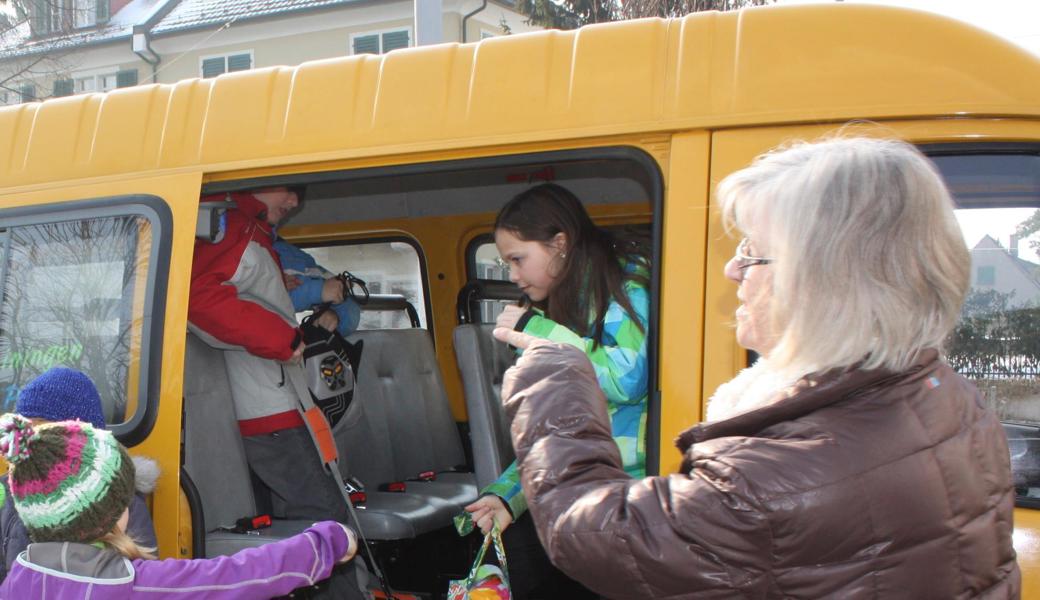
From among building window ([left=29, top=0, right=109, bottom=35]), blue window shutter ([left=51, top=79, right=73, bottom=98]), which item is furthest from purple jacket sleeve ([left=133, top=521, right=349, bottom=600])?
blue window shutter ([left=51, top=79, right=73, bottom=98])

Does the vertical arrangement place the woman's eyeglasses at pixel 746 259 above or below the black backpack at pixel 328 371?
above

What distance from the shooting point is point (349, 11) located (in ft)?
82.0

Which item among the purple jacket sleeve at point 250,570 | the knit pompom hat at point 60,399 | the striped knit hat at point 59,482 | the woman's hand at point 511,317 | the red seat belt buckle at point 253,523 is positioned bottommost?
the red seat belt buckle at point 253,523

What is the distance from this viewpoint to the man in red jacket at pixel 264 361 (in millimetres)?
3482

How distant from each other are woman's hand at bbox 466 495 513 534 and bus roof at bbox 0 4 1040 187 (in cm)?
106

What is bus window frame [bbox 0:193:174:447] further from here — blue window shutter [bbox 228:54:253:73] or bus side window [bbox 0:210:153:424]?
blue window shutter [bbox 228:54:253:73]

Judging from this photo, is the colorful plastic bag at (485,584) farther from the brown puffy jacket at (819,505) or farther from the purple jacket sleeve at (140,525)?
the brown puffy jacket at (819,505)

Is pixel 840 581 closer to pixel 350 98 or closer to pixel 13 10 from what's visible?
pixel 350 98

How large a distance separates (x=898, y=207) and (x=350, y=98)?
5.79 feet

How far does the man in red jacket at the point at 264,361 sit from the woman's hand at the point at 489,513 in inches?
40.8

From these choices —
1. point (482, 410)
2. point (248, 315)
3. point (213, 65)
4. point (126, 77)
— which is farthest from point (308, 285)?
point (126, 77)

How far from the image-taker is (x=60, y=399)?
2738mm

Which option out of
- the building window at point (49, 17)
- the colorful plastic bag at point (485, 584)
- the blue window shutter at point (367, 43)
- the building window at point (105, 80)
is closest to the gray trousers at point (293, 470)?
the colorful plastic bag at point (485, 584)

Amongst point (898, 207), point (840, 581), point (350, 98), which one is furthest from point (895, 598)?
point (350, 98)
